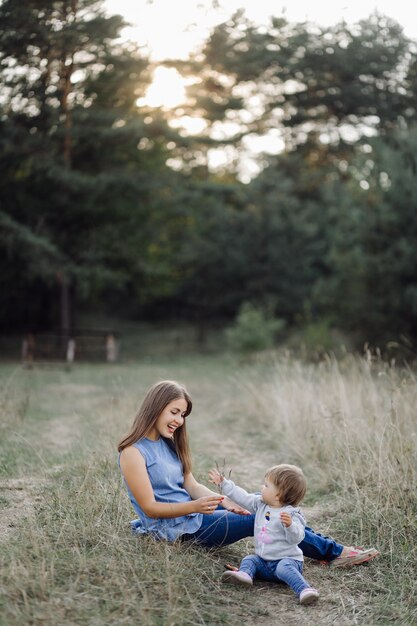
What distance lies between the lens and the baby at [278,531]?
11.5ft

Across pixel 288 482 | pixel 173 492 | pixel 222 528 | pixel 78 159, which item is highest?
pixel 78 159

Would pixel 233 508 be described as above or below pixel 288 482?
below

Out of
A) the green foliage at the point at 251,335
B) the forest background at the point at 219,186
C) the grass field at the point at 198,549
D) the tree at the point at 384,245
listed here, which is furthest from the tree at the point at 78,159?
the grass field at the point at 198,549

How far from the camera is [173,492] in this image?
147 inches

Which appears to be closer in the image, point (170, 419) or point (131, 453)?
point (131, 453)

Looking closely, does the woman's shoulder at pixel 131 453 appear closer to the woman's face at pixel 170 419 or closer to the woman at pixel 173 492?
the woman at pixel 173 492

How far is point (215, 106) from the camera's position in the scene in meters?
19.8

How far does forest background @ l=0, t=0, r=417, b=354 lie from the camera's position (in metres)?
14.9

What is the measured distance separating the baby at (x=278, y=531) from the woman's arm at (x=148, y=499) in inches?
9.2

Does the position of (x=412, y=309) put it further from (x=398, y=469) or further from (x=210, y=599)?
(x=210, y=599)

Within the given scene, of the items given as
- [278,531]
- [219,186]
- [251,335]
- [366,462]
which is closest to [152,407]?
[278,531]

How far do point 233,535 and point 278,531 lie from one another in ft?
1.21

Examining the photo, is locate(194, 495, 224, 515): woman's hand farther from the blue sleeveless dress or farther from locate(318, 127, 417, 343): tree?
locate(318, 127, 417, 343): tree

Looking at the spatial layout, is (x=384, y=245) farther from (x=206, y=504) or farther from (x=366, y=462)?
(x=206, y=504)
